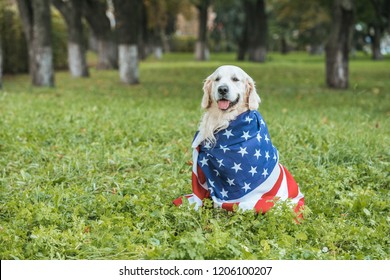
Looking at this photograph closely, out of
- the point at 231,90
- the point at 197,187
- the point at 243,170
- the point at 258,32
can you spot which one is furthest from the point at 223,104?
the point at 258,32

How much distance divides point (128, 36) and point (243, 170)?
1198 centimetres

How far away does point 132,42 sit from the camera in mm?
15789

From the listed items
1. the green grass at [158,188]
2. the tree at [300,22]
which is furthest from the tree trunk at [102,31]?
the green grass at [158,188]

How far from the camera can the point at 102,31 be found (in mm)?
23953

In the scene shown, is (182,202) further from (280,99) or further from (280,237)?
(280,99)

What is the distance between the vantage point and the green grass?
393cm

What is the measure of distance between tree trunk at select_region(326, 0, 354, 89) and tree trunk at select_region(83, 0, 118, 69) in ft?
40.1

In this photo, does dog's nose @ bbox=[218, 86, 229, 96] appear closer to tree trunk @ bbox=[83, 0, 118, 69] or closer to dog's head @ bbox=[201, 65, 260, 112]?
dog's head @ bbox=[201, 65, 260, 112]

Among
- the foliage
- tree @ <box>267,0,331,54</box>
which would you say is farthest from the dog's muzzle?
tree @ <box>267,0,331,54</box>

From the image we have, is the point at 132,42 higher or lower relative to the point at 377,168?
higher

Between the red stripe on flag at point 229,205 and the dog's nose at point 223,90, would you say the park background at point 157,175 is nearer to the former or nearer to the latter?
the red stripe on flag at point 229,205

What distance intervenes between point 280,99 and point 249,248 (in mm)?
8933

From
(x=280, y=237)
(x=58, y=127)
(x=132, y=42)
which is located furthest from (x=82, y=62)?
(x=280, y=237)

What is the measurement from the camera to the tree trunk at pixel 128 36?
15398mm
